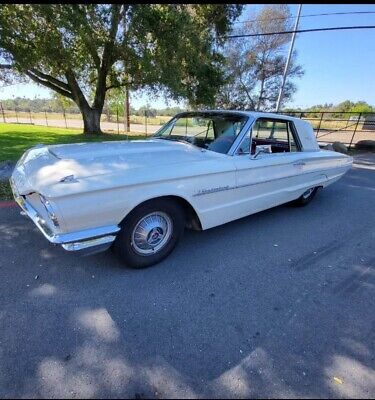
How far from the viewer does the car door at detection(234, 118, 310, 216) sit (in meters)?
3.49

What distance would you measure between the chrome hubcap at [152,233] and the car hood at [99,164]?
48 cm

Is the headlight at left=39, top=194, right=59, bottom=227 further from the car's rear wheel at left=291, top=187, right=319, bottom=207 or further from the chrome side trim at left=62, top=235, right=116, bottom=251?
the car's rear wheel at left=291, top=187, right=319, bottom=207

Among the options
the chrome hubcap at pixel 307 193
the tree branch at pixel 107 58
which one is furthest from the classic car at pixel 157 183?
the tree branch at pixel 107 58

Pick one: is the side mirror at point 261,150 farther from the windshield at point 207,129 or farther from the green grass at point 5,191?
the green grass at point 5,191

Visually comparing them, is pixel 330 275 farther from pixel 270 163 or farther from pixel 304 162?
pixel 304 162

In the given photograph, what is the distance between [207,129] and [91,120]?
43.2 feet

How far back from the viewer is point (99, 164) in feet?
8.61

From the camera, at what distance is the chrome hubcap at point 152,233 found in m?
2.82

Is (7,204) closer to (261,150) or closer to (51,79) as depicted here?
(261,150)

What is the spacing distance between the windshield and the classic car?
0.04ft

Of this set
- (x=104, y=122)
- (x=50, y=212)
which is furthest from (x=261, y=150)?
(x=104, y=122)

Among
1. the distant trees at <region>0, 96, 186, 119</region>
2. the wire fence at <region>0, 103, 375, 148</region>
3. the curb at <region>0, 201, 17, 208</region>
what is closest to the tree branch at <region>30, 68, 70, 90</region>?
the distant trees at <region>0, 96, 186, 119</region>

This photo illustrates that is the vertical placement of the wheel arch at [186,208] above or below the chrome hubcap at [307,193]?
above

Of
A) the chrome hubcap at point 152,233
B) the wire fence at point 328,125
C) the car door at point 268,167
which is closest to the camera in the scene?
the chrome hubcap at point 152,233
